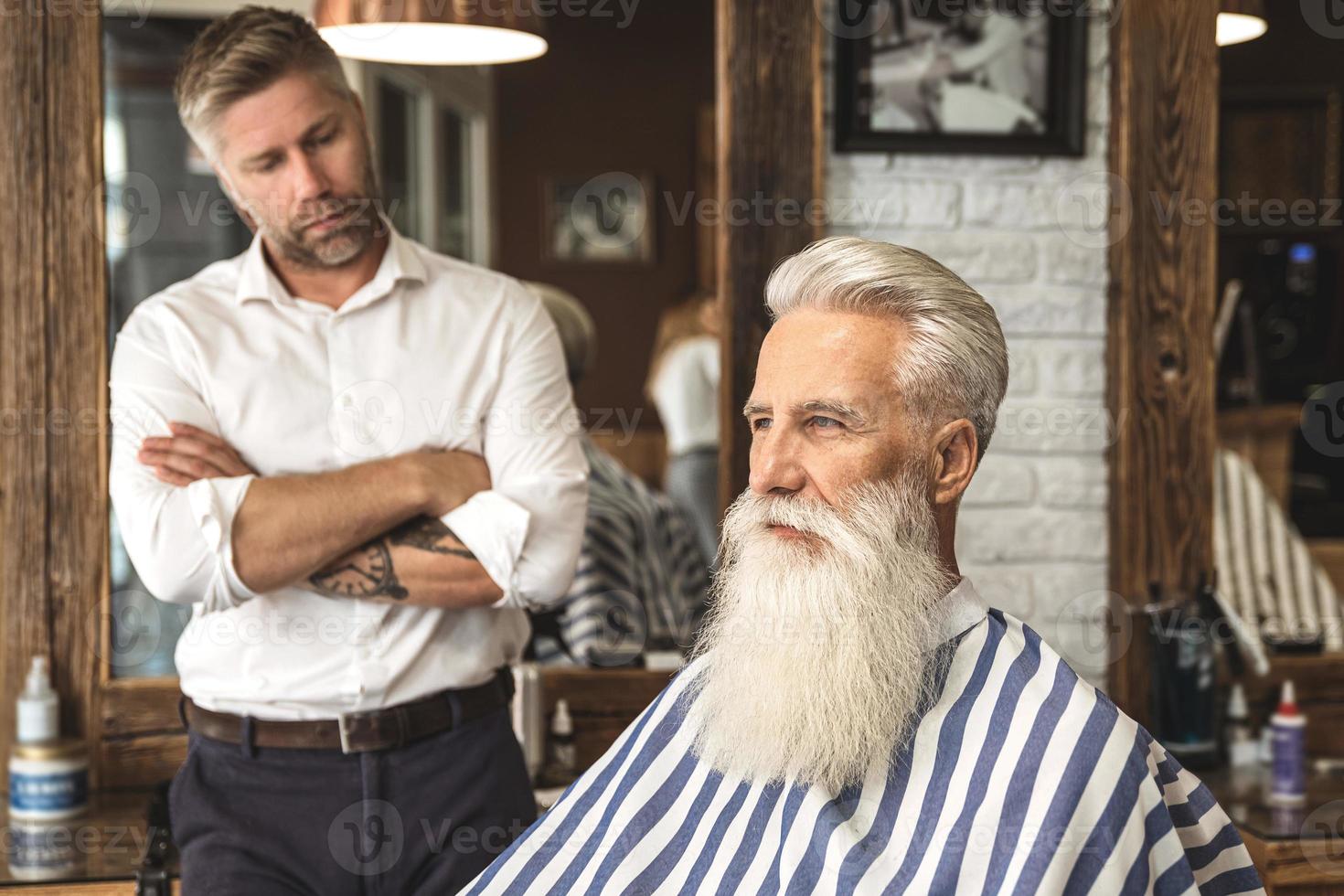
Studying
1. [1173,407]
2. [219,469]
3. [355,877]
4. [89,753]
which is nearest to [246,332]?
[219,469]

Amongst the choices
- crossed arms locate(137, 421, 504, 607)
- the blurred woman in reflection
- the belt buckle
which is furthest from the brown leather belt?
the blurred woman in reflection

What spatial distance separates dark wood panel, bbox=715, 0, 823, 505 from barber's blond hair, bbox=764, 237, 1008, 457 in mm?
931

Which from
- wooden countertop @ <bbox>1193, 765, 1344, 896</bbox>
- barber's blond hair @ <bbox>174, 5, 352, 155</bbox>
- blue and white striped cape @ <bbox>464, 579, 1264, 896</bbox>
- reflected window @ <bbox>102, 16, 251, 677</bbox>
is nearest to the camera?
blue and white striped cape @ <bbox>464, 579, 1264, 896</bbox>

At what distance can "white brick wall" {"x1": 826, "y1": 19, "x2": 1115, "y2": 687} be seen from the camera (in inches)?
101

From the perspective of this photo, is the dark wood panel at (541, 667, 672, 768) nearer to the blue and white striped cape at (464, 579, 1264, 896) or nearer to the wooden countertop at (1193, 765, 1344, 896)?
the blue and white striped cape at (464, 579, 1264, 896)

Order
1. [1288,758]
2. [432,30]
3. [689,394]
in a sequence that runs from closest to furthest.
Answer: [432,30] → [1288,758] → [689,394]

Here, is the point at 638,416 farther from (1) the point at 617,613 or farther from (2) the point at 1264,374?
(2) the point at 1264,374

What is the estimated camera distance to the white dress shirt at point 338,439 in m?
1.87

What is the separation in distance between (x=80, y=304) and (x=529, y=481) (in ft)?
3.37

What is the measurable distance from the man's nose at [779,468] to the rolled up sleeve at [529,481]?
474 mm

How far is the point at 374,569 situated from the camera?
6.11 ft

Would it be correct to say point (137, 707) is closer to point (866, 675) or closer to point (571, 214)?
point (571, 214)

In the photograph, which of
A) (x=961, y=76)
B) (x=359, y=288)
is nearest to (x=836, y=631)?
(x=359, y=288)

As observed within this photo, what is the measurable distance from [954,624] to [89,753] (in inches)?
66.6
